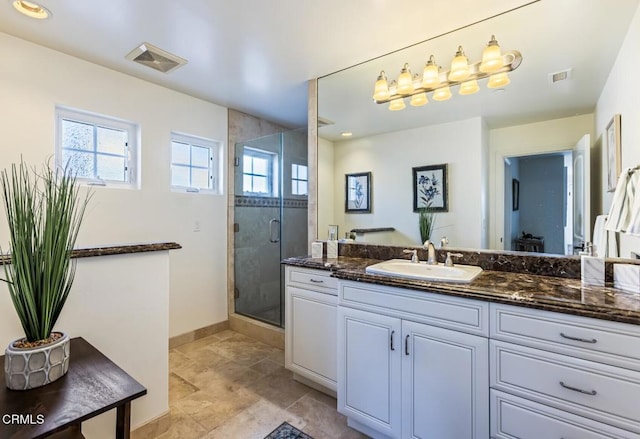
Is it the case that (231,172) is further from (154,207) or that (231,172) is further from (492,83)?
(492,83)

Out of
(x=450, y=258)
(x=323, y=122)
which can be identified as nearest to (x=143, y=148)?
(x=323, y=122)

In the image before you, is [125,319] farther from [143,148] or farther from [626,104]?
[626,104]

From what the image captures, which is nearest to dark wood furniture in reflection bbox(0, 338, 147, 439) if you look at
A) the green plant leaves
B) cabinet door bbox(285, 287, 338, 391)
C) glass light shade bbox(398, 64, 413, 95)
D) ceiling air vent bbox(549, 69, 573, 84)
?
the green plant leaves

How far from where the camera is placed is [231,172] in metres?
3.20

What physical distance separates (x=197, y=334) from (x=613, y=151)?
335cm

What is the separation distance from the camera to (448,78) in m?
1.90

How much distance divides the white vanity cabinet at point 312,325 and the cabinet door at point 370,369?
0.22 m

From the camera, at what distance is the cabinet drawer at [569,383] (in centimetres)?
100

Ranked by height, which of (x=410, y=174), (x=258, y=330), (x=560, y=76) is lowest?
(x=258, y=330)

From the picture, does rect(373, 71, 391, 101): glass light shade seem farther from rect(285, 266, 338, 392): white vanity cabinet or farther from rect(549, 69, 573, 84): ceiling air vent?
rect(285, 266, 338, 392): white vanity cabinet

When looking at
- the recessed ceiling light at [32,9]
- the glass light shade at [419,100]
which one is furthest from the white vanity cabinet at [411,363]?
the recessed ceiling light at [32,9]

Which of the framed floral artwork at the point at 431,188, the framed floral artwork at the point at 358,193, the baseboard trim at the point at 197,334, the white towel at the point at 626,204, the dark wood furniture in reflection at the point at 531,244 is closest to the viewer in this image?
the white towel at the point at 626,204

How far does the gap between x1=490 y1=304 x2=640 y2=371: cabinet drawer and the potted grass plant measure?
168 centimetres

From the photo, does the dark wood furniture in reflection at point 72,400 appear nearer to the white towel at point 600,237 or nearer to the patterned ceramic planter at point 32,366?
the patterned ceramic planter at point 32,366
